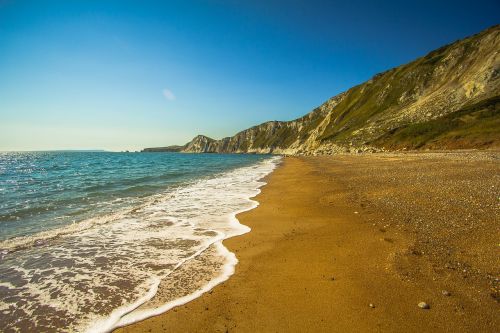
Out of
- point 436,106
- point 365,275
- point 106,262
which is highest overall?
point 436,106

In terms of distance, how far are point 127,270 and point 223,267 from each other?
2.72 m

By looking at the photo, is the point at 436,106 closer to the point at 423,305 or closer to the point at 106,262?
the point at 423,305

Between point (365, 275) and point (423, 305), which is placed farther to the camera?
point (365, 275)

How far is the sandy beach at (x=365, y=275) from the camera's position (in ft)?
16.8

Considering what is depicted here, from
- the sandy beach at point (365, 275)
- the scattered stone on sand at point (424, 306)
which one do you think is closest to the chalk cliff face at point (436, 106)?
the sandy beach at point (365, 275)

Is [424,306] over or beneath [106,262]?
over

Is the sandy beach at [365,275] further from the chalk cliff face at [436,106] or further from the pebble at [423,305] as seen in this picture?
the chalk cliff face at [436,106]

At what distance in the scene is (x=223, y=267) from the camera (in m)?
7.88

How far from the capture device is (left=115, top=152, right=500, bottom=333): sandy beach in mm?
5129

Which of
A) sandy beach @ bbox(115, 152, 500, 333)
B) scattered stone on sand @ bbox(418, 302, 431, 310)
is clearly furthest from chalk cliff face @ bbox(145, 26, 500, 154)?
scattered stone on sand @ bbox(418, 302, 431, 310)

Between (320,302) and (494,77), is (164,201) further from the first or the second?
(494,77)

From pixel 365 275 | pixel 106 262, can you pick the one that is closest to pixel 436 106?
pixel 365 275

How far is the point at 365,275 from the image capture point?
673 centimetres

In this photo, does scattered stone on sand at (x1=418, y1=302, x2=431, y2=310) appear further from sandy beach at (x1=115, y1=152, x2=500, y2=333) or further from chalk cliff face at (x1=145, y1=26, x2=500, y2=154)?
chalk cliff face at (x1=145, y1=26, x2=500, y2=154)
